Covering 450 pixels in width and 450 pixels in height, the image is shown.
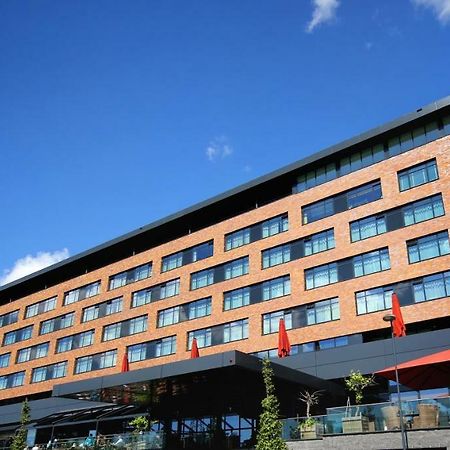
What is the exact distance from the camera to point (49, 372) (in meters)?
60.9

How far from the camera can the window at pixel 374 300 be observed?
37156 millimetres

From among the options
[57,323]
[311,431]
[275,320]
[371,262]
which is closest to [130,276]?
[57,323]

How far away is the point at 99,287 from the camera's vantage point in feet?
197

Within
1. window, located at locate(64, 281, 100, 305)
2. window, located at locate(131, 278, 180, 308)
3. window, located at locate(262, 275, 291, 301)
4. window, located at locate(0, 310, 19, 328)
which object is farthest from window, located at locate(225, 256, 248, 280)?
window, located at locate(0, 310, 19, 328)

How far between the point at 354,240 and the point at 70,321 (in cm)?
3412

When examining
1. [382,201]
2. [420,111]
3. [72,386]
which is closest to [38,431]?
[72,386]

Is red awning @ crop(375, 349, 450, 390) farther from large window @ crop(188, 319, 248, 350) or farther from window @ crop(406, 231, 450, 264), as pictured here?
large window @ crop(188, 319, 248, 350)

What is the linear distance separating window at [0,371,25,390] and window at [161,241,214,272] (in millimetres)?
23651

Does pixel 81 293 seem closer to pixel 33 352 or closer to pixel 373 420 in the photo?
pixel 33 352

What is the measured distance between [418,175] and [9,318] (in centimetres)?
A: 5337

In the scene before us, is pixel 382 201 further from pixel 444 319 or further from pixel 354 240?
pixel 444 319

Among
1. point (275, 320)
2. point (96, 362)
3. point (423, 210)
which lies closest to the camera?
point (423, 210)

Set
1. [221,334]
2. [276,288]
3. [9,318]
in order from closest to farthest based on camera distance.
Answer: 1. [276,288]
2. [221,334]
3. [9,318]

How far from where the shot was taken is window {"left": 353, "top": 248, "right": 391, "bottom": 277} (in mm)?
38253
